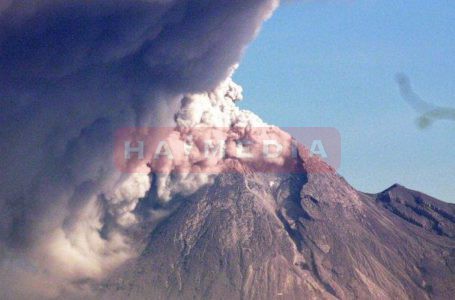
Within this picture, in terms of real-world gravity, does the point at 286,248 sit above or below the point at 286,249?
above

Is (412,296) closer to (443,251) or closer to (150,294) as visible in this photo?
(443,251)

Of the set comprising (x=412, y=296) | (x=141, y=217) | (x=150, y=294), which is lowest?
(x=412, y=296)

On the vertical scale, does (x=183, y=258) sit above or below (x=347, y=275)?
above

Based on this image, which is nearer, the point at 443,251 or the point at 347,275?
the point at 347,275

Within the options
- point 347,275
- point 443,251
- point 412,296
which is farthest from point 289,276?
point 443,251
